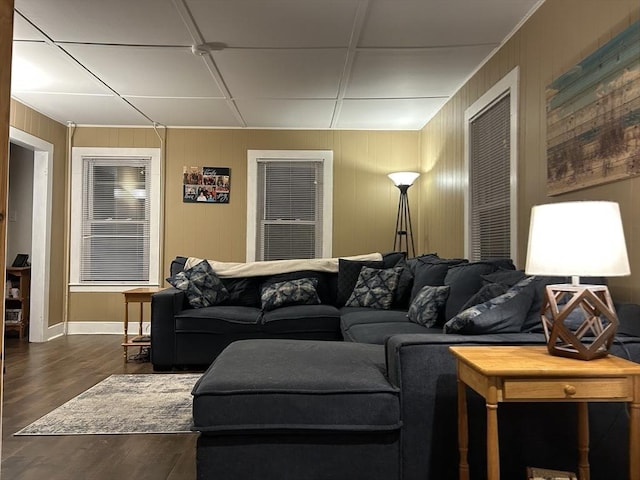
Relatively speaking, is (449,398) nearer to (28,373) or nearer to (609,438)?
(609,438)

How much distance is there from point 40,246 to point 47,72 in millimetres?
2169

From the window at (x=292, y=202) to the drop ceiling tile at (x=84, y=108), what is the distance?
1460 mm

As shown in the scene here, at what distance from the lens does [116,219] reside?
6.20 metres

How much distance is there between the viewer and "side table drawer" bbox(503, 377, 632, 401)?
1.56 m

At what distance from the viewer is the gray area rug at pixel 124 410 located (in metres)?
2.82

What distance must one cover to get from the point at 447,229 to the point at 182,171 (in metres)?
3.19

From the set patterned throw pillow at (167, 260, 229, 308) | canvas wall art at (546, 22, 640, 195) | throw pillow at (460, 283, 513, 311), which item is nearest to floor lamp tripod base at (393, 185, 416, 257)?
patterned throw pillow at (167, 260, 229, 308)

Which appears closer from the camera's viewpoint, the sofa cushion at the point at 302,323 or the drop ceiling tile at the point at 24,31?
the drop ceiling tile at the point at 24,31

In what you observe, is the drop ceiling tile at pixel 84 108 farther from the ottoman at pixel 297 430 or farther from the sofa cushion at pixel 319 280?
the ottoman at pixel 297 430

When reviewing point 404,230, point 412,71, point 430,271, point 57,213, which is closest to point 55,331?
point 57,213

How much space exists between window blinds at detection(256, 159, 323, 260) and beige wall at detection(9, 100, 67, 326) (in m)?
2.32

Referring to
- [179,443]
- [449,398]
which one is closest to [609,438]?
[449,398]

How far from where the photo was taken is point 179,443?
2.62m

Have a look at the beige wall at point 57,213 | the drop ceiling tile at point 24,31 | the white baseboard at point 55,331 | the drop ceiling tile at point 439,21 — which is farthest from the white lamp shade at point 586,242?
the white baseboard at point 55,331
